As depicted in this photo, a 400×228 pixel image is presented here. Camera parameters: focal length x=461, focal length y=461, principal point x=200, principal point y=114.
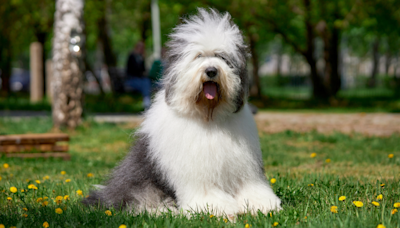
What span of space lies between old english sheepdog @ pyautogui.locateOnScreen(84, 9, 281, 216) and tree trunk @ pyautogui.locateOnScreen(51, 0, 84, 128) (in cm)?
641

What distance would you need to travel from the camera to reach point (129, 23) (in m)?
29.2

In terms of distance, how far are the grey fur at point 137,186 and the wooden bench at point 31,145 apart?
312 centimetres

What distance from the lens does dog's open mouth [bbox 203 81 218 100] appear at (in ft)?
11.9

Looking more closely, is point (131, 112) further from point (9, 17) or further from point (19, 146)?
point (9, 17)

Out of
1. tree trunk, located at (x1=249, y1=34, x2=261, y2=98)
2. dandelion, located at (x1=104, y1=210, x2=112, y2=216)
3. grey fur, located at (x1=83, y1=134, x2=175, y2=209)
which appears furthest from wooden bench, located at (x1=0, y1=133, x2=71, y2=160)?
tree trunk, located at (x1=249, y1=34, x2=261, y2=98)

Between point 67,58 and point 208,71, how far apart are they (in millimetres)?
6932

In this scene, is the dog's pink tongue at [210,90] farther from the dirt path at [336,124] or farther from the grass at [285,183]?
the dirt path at [336,124]

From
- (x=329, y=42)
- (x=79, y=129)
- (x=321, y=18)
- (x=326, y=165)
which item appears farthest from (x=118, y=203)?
(x=329, y=42)

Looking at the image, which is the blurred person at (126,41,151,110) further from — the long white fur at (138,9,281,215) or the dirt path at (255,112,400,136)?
the long white fur at (138,9,281,215)

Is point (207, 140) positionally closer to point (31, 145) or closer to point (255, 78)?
point (31, 145)

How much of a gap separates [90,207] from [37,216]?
48cm

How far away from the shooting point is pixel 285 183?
16.0ft

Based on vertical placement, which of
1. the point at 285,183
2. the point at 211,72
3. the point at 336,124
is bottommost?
the point at 336,124

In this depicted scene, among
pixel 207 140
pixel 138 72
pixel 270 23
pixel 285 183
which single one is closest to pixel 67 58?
pixel 138 72
